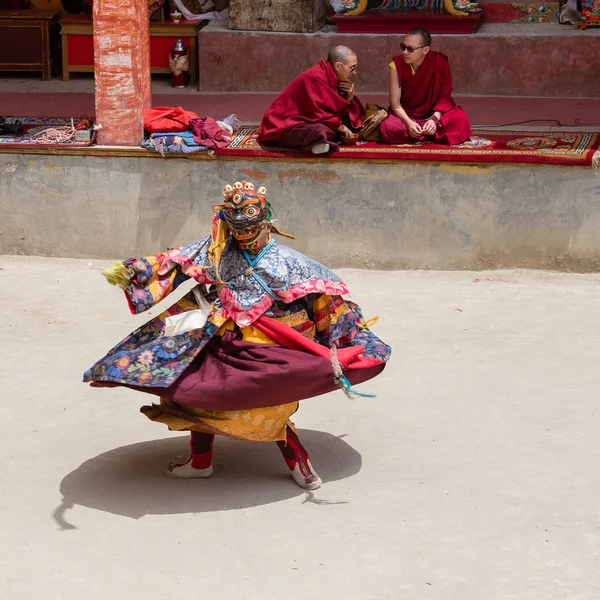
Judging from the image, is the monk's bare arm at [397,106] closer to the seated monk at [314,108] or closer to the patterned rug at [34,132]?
the seated monk at [314,108]

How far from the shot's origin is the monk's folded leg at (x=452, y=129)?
867 cm

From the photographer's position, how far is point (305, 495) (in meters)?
5.50

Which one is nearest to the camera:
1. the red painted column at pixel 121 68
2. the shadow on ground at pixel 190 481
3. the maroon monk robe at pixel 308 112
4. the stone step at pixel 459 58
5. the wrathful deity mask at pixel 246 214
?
the wrathful deity mask at pixel 246 214

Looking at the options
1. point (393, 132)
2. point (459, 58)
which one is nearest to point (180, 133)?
point (393, 132)

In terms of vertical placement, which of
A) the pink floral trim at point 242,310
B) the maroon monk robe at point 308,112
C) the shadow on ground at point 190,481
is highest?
the maroon monk robe at point 308,112

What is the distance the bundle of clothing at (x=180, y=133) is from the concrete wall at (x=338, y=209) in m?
0.12

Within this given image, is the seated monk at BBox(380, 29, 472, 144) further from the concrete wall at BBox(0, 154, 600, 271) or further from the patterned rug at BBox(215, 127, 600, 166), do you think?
the concrete wall at BBox(0, 154, 600, 271)

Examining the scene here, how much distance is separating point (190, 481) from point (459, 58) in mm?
6675

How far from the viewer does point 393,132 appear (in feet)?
28.5

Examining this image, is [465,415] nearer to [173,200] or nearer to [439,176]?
[439,176]

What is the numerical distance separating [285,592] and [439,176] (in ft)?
14.3

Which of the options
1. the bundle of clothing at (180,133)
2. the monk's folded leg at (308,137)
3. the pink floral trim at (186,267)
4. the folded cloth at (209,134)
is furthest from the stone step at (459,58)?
the pink floral trim at (186,267)

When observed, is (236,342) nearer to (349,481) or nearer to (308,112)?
(349,481)

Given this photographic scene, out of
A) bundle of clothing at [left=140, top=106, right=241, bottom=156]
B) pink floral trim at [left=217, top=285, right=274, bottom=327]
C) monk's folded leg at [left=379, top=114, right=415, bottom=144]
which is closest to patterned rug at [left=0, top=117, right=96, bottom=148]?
bundle of clothing at [left=140, top=106, right=241, bottom=156]
